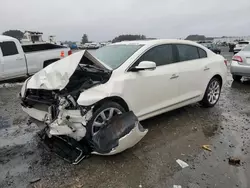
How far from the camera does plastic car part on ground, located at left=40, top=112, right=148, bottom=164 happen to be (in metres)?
3.59

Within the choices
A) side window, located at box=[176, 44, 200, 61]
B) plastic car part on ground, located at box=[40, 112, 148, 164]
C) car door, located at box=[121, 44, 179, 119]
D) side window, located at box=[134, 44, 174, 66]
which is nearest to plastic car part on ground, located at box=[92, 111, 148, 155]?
plastic car part on ground, located at box=[40, 112, 148, 164]

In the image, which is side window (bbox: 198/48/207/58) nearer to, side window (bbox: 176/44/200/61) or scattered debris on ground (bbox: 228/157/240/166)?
side window (bbox: 176/44/200/61)

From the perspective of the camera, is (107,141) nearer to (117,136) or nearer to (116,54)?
(117,136)

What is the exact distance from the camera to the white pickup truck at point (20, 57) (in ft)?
31.8

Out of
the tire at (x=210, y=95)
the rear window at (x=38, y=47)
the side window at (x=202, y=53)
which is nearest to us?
the side window at (x=202, y=53)

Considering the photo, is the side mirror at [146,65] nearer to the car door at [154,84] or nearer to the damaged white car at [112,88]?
the damaged white car at [112,88]

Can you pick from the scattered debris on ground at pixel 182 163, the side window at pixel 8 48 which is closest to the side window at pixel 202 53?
the scattered debris on ground at pixel 182 163

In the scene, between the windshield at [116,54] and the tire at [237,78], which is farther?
the tire at [237,78]

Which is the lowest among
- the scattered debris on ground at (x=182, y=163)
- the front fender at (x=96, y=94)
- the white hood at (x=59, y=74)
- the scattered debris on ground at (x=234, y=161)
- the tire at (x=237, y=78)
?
the tire at (x=237, y=78)

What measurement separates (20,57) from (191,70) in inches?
280

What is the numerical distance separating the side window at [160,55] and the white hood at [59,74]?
0.92 metres

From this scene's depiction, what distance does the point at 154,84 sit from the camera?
182 inches

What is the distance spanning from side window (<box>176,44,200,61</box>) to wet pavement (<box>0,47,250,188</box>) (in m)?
1.26

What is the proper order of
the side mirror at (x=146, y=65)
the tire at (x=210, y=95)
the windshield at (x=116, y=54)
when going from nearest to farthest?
1. the side mirror at (x=146, y=65)
2. the windshield at (x=116, y=54)
3. the tire at (x=210, y=95)
